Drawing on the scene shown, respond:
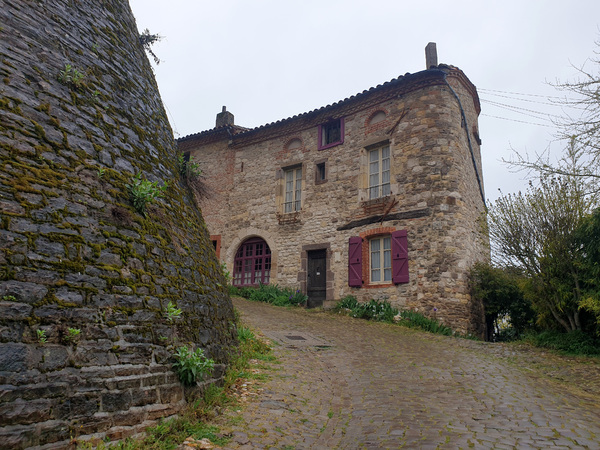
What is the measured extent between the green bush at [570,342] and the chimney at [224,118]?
48.3 ft

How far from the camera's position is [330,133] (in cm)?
1564

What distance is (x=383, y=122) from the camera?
14.1 meters

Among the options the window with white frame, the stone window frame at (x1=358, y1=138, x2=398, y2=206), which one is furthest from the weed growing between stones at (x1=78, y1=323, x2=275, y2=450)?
the stone window frame at (x1=358, y1=138, x2=398, y2=206)

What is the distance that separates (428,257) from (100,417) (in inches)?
403

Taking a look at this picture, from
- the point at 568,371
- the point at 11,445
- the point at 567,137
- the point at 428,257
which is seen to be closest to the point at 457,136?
the point at 428,257

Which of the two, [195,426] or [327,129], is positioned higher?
[327,129]

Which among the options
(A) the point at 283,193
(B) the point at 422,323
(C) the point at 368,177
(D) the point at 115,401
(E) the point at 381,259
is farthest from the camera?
(A) the point at 283,193

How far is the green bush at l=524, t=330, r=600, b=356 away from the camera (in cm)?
846

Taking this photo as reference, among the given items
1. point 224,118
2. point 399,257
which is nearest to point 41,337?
point 399,257

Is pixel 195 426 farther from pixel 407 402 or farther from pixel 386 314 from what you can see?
pixel 386 314

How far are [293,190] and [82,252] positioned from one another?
12.5 meters

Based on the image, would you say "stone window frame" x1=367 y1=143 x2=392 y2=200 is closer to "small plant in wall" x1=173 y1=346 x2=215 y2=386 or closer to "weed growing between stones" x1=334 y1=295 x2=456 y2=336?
"weed growing between stones" x1=334 y1=295 x2=456 y2=336

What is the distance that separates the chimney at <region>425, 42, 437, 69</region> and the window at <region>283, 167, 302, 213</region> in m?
5.58

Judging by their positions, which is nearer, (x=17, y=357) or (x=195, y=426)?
(x=17, y=357)
